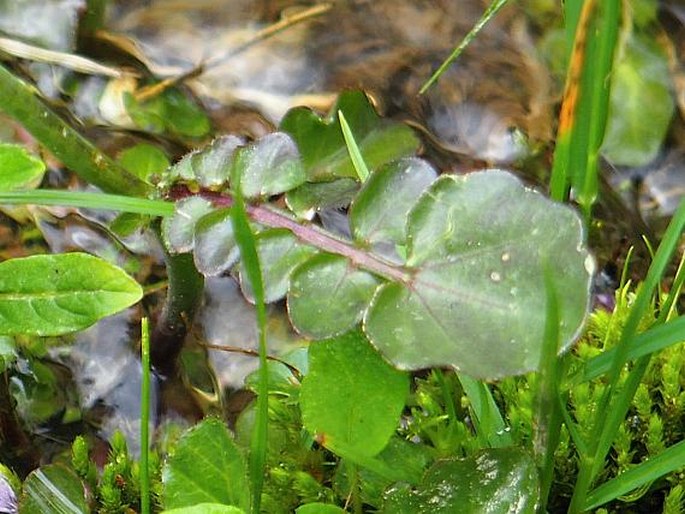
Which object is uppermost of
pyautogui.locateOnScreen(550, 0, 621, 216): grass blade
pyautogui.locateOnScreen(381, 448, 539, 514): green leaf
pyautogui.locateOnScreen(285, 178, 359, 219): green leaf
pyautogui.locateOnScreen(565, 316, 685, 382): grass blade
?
pyautogui.locateOnScreen(550, 0, 621, 216): grass blade

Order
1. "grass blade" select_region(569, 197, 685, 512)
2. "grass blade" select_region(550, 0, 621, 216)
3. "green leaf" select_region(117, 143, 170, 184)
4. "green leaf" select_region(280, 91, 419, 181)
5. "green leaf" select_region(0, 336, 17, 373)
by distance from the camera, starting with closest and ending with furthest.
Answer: "grass blade" select_region(550, 0, 621, 216) < "grass blade" select_region(569, 197, 685, 512) < "green leaf" select_region(0, 336, 17, 373) < "green leaf" select_region(280, 91, 419, 181) < "green leaf" select_region(117, 143, 170, 184)

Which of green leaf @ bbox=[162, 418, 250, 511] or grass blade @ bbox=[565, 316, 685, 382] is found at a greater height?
grass blade @ bbox=[565, 316, 685, 382]

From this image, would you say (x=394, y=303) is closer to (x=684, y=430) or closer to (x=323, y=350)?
(x=323, y=350)

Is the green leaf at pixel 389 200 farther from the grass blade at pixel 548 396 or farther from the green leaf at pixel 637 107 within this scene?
the green leaf at pixel 637 107

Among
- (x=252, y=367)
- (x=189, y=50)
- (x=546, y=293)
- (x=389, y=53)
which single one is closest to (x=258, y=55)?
(x=189, y=50)

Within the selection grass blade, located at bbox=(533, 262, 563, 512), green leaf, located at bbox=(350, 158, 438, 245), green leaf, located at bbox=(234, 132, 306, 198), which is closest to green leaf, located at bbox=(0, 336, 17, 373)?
green leaf, located at bbox=(234, 132, 306, 198)

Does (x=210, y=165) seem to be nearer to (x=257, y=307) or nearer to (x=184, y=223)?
(x=184, y=223)

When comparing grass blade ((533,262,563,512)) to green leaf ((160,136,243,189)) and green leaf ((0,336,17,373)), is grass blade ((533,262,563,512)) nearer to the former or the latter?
green leaf ((160,136,243,189))
